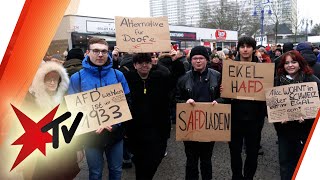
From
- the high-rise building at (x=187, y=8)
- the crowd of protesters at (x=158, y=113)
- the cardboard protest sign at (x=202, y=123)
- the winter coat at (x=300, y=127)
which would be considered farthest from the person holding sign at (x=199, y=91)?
the high-rise building at (x=187, y=8)

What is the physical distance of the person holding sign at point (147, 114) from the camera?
11.1 feet

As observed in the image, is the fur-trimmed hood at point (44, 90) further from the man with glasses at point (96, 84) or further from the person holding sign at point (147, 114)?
the person holding sign at point (147, 114)

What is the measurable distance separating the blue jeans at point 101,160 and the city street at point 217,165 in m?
1.29

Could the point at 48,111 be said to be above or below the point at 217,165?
above

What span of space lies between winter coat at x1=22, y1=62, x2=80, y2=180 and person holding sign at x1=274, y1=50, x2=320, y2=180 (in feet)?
7.08

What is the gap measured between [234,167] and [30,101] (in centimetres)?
239

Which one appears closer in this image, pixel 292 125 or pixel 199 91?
pixel 292 125

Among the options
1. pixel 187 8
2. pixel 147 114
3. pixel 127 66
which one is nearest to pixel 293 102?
pixel 147 114

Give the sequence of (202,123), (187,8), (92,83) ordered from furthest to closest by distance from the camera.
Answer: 1. (187,8)
2. (202,123)
3. (92,83)

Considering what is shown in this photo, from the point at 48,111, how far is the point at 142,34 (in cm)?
153

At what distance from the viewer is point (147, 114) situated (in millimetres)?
3420

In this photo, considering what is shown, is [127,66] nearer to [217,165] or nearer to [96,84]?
[96,84]

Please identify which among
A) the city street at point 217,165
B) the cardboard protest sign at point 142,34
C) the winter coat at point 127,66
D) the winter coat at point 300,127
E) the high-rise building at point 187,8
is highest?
the high-rise building at point 187,8

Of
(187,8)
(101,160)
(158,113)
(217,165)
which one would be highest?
(187,8)
